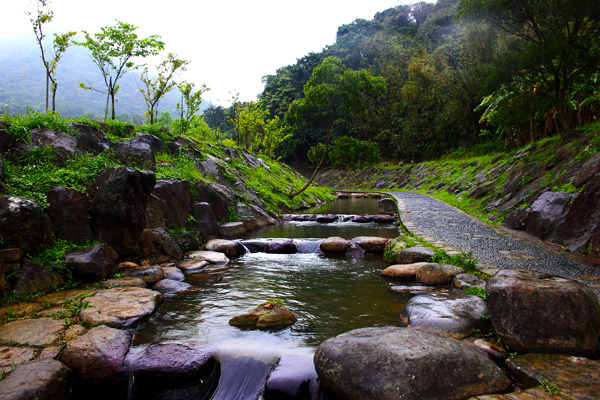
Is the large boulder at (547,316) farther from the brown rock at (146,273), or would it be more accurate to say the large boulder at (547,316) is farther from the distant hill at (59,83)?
the distant hill at (59,83)

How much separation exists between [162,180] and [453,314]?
7987mm

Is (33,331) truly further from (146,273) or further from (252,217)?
(252,217)

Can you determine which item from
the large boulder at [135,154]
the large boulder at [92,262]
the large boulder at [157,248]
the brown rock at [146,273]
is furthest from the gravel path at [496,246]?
the large boulder at [135,154]

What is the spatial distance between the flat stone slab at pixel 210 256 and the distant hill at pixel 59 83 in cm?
7212

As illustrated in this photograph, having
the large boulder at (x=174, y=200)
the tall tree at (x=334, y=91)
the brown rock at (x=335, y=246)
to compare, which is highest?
the tall tree at (x=334, y=91)

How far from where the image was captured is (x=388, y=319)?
461cm

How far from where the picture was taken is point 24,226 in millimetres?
5074

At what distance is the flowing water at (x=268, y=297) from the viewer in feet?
13.0

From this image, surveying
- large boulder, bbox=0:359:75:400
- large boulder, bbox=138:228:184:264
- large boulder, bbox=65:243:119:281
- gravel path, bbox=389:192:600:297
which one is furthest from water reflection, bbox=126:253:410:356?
gravel path, bbox=389:192:600:297

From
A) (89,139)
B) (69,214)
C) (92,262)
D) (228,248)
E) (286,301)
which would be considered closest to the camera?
(286,301)

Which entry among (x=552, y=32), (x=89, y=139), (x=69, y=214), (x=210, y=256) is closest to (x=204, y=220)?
(x=210, y=256)

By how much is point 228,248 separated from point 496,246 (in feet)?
21.1

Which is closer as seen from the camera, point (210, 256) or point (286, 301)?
point (286, 301)

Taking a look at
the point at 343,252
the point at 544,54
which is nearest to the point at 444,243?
the point at 343,252
